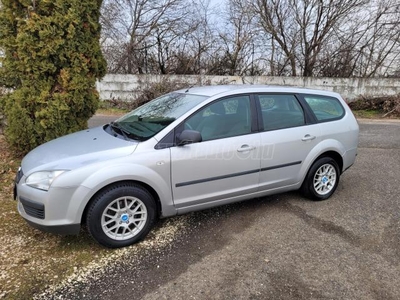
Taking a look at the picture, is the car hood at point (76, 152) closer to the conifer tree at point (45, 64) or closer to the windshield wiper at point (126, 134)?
the windshield wiper at point (126, 134)

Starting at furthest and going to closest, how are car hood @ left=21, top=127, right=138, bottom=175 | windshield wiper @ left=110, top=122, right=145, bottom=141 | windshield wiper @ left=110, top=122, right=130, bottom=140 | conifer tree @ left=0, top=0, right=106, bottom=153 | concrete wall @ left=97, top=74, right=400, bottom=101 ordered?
concrete wall @ left=97, top=74, right=400, bottom=101
conifer tree @ left=0, top=0, right=106, bottom=153
windshield wiper @ left=110, top=122, right=130, bottom=140
windshield wiper @ left=110, top=122, right=145, bottom=141
car hood @ left=21, top=127, right=138, bottom=175

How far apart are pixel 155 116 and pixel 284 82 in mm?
11767

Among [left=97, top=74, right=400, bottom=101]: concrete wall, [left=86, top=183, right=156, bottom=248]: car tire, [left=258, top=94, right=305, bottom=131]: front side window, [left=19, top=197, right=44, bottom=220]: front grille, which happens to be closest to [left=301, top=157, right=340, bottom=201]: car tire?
[left=258, top=94, right=305, bottom=131]: front side window

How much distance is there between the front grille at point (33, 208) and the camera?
267 centimetres

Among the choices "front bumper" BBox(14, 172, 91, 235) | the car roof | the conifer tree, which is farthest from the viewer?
the conifer tree

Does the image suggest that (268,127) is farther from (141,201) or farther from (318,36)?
(318,36)

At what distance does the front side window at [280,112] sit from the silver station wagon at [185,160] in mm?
14

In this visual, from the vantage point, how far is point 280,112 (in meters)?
3.77

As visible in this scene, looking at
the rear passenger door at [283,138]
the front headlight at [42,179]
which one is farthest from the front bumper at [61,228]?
the rear passenger door at [283,138]

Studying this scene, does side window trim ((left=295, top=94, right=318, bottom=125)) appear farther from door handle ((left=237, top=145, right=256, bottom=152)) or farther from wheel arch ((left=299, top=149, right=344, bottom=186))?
door handle ((left=237, top=145, right=256, bottom=152))

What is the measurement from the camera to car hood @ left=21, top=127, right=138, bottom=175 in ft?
9.04

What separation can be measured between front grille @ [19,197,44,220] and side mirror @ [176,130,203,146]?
1363 millimetres

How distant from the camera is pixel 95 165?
2.73m

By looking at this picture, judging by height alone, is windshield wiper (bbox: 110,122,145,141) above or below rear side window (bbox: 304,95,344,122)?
below
